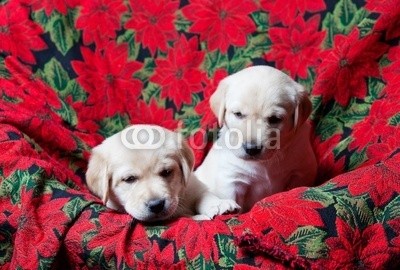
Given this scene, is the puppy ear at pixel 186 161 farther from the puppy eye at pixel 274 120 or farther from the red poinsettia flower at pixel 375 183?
the red poinsettia flower at pixel 375 183

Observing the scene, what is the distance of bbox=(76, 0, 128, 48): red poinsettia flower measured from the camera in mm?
2602

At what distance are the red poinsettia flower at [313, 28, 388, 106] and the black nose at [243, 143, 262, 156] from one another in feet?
1.88

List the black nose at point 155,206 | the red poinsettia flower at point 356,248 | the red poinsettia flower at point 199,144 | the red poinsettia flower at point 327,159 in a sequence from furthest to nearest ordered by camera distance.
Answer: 1. the red poinsettia flower at point 199,144
2. the red poinsettia flower at point 327,159
3. the black nose at point 155,206
4. the red poinsettia flower at point 356,248

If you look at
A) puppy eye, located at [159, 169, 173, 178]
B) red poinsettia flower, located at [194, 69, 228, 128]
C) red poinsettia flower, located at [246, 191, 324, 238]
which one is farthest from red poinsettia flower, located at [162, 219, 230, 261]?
red poinsettia flower, located at [194, 69, 228, 128]

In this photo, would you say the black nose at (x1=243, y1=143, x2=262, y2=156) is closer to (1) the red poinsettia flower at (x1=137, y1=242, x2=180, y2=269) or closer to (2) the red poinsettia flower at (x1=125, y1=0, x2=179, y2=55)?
(1) the red poinsettia flower at (x1=137, y1=242, x2=180, y2=269)

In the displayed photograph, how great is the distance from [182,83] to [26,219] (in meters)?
1.08

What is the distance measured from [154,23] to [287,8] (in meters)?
0.60

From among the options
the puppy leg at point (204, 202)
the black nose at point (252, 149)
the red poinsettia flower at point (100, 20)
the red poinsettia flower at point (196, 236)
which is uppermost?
the red poinsettia flower at point (100, 20)

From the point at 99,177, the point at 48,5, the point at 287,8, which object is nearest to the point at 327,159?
the point at 287,8

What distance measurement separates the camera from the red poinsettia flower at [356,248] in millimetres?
1516

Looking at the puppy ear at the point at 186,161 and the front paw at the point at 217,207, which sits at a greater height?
the puppy ear at the point at 186,161

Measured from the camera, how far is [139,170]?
193 centimetres

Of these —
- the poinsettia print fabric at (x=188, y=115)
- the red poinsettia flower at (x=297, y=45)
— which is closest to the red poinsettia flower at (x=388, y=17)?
the poinsettia print fabric at (x=188, y=115)

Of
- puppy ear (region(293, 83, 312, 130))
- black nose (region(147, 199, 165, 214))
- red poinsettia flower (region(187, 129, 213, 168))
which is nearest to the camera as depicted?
black nose (region(147, 199, 165, 214))
